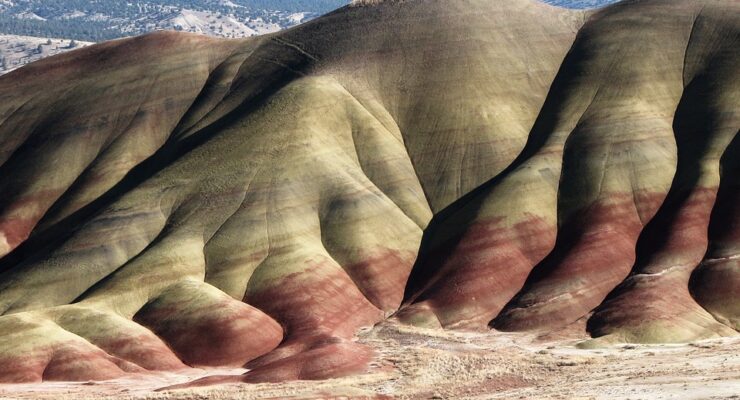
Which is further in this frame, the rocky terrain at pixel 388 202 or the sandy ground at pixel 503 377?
the rocky terrain at pixel 388 202

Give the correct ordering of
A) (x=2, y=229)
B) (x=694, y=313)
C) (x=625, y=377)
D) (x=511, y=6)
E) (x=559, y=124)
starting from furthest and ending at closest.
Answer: (x=511, y=6) → (x=2, y=229) → (x=559, y=124) → (x=694, y=313) → (x=625, y=377)

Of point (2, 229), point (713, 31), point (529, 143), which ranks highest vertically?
point (713, 31)

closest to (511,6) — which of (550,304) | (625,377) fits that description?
(550,304)

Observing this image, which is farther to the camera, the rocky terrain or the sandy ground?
the rocky terrain

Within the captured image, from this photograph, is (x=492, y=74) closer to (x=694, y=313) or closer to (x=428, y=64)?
(x=428, y=64)

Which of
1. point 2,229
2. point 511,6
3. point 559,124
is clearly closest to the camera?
point 559,124
